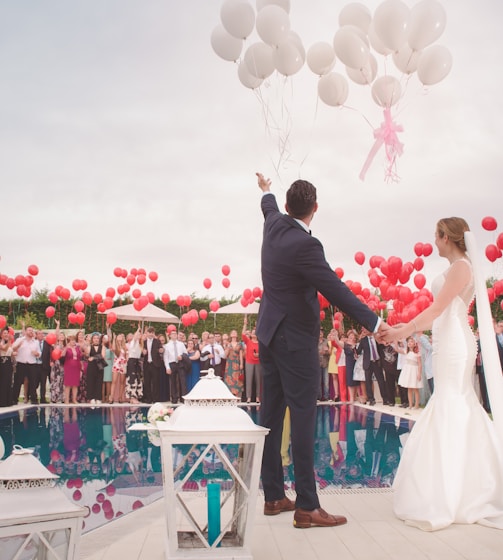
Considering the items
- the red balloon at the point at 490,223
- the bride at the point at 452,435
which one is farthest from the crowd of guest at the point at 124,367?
the bride at the point at 452,435

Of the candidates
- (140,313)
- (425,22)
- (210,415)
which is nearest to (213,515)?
(210,415)

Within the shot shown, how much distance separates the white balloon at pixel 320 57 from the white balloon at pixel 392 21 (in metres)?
0.81

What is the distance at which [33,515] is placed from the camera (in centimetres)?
152

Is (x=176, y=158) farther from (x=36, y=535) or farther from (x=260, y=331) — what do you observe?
(x=36, y=535)

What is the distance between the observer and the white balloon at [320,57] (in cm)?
679

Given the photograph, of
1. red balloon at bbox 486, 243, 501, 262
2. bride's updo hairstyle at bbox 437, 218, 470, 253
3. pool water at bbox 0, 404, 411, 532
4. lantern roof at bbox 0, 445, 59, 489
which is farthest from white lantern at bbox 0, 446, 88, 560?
red balloon at bbox 486, 243, 501, 262

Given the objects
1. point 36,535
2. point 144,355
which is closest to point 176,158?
point 144,355

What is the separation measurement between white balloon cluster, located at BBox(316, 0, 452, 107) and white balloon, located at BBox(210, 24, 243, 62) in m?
0.96

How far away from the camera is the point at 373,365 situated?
41.9 ft

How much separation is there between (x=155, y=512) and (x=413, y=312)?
10.1 meters

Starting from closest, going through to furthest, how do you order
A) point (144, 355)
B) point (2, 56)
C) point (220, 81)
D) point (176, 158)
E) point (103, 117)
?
point (220, 81) < point (2, 56) < point (103, 117) < point (176, 158) < point (144, 355)

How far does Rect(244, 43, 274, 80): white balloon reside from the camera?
6.44m

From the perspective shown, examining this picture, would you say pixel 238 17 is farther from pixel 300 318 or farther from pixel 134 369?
pixel 134 369

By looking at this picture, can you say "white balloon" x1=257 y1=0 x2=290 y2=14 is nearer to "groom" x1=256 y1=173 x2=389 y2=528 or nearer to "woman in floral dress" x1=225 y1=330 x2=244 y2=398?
"groom" x1=256 y1=173 x2=389 y2=528
